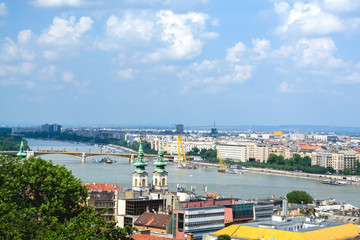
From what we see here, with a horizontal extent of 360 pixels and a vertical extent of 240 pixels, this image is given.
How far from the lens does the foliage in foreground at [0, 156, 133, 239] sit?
952cm

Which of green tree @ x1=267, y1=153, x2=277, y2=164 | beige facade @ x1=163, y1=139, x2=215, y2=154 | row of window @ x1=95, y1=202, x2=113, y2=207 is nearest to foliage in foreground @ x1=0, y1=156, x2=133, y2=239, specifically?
row of window @ x1=95, y1=202, x2=113, y2=207

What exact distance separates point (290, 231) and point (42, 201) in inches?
169

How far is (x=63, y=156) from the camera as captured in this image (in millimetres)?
53812

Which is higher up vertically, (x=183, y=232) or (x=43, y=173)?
(x=43, y=173)

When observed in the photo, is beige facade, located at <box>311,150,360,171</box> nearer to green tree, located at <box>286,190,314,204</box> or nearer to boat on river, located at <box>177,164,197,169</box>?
boat on river, located at <box>177,164,197,169</box>

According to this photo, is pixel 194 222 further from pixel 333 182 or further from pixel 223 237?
pixel 333 182

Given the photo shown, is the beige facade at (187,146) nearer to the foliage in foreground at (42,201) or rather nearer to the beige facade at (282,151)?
the beige facade at (282,151)

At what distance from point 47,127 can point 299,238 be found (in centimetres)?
11136

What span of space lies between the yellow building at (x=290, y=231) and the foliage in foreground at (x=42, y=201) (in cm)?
334

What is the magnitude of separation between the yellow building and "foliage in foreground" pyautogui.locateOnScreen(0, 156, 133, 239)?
10.9 ft

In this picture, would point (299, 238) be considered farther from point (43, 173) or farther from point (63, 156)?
point (63, 156)

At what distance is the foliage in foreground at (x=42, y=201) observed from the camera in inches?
375

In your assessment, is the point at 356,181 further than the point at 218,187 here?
Yes

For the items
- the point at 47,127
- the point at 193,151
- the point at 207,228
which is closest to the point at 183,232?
the point at 207,228
